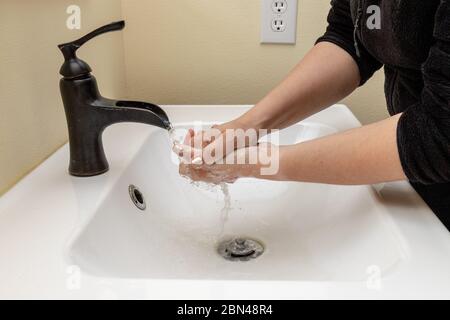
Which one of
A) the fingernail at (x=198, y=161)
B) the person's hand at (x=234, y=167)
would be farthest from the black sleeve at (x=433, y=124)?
the fingernail at (x=198, y=161)

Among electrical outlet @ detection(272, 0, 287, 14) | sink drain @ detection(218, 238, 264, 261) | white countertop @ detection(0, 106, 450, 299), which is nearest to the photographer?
white countertop @ detection(0, 106, 450, 299)

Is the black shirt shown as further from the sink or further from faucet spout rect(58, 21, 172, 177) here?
faucet spout rect(58, 21, 172, 177)

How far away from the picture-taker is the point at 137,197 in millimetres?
735

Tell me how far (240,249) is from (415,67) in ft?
1.15

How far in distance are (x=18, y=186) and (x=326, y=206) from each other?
17.9 inches

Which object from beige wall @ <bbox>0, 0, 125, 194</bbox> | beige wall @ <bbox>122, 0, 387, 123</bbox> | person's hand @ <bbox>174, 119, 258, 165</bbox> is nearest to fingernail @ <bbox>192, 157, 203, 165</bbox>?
person's hand @ <bbox>174, 119, 258, 165</bbox>

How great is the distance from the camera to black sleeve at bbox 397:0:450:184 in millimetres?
470

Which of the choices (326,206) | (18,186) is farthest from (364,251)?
(18,186)

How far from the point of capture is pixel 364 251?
0.59m

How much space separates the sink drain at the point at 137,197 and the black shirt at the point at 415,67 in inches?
15.2

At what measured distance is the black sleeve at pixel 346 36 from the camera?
78cm

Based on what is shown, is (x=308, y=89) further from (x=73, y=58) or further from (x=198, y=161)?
(x=73, y=58)

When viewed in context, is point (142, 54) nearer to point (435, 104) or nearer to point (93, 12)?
point (93, 12)

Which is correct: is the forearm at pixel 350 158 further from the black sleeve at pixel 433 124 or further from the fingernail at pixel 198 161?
the fingernail at pixel 198 161
